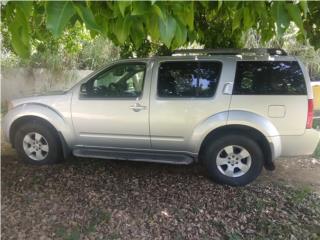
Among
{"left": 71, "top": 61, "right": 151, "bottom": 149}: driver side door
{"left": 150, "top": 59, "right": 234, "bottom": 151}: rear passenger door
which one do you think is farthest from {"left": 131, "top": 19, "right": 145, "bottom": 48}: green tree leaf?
{"left": 71, "top": 61, "right": 151, "bottom": 149}: driver side door

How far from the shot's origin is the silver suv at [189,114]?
5.10 metres

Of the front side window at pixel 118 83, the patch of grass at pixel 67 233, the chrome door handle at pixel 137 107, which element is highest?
the front side window at pixel 118 83

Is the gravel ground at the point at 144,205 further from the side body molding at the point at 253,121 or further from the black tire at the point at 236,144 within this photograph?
the side body molding at the point at 253,121

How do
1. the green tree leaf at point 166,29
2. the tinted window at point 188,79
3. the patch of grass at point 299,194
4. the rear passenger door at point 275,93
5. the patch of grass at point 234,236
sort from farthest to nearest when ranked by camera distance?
1. the tinted window at point 188,79
2. the rear passenger door at point 275,93
3. the patch of grass at point 299,194
4. the patch of grass at point 234,236
5. the green tree leaf at point 166,29

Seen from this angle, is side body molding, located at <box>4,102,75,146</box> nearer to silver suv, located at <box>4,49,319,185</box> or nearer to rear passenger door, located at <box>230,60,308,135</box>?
silver suv, located at <box>4,49,319,185</box>

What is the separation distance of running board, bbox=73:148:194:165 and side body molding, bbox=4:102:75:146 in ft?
0.86

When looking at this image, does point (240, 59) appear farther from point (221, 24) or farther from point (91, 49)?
point (91, 49)

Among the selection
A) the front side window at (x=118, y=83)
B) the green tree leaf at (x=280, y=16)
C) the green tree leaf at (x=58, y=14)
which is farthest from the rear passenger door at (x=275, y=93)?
the green tree leaf at (x=58, y=14)

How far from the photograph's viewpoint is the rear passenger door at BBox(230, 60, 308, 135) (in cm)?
505

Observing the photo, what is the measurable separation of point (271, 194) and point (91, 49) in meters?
7.78

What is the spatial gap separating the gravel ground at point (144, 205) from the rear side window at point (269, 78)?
1303 millimetres

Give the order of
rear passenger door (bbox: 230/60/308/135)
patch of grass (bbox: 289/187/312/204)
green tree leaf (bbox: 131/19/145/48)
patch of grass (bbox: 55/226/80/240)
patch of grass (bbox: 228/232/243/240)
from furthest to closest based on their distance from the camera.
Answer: rear passenger door (bbox: 230/60/308/135)
patch of grass (bbox: 289/187/312/204)
patch of grass (bbox: 228/232/243/240)
patch of grass (bbox: 55/226/80/240)
green tree leaf (bbox: 131/19/145/48)

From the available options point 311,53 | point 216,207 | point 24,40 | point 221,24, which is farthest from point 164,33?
point 311,53

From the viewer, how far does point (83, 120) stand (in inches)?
219
